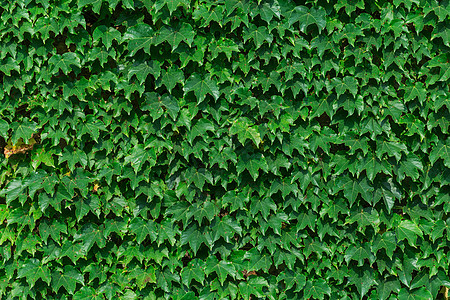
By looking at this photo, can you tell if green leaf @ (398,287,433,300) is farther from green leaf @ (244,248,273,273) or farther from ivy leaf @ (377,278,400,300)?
green leaf @ (244,248,273,273)

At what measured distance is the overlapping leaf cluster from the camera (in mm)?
2652

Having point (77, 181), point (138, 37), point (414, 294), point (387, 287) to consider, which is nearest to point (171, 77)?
point (138, 37)

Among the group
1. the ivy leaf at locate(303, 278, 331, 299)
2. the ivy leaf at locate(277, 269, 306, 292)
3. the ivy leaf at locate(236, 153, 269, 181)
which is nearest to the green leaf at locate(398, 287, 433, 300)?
the ivy leaf at locate(303, 278, 331, 299)

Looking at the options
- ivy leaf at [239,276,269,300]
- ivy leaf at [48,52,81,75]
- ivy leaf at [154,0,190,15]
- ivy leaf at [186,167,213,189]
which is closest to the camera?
ivy leaf at [154,0,190,15]

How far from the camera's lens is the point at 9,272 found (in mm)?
2773

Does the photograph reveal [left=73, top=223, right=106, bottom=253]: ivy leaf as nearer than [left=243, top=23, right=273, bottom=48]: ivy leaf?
No

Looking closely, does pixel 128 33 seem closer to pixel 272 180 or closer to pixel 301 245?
pixel 272 180

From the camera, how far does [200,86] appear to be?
8.68 feet

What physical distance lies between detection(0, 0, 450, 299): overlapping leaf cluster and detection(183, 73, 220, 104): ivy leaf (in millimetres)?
11

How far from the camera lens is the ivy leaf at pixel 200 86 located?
2.63 meters

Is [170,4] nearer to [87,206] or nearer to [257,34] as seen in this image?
[257,34]

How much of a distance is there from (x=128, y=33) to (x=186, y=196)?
1228 mm

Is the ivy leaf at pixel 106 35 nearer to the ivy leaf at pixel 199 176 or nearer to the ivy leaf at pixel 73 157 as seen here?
the ivy leaf at pixel 73 157

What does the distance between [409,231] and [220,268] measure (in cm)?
145
